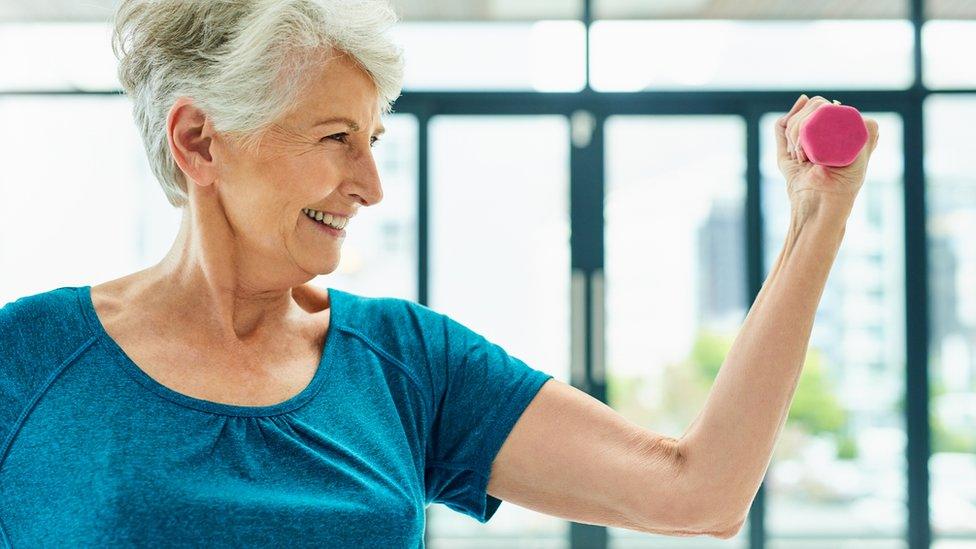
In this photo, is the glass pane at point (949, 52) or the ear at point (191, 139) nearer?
the ear at point (191, 139)

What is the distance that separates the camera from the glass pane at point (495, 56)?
383cm

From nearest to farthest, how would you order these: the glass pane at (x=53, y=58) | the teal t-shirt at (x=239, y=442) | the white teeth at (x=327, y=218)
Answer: the teal t-shirt at (x=239, y=442) → the white teeth at (x=327, y=218) → the glass pane at (x=53, y=58)

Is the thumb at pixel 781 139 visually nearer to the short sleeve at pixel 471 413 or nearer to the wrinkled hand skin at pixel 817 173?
the wrinkled hand skin at pixel 817 173

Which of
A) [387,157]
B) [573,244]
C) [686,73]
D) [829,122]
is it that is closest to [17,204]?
[387,157]

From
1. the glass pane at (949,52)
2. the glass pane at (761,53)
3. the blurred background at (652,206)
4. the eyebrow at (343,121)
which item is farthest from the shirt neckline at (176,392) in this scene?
the glass pane at (949,52)

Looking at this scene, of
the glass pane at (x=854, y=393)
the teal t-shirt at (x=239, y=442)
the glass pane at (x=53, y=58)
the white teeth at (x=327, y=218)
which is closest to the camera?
the teal t-shirt at (x=239, y=442)

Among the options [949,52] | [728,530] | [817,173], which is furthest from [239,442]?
[949,52]

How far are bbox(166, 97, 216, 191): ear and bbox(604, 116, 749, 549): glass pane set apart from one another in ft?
9.94

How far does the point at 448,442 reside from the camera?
90cm

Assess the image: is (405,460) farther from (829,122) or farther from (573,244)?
(573,244)

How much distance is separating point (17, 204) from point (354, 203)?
358 centimetres

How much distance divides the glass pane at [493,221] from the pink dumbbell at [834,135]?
9.96 ft

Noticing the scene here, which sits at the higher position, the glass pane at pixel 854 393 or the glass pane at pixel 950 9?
the glass pane at pixel 950 9

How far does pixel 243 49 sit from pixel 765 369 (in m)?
0.51
